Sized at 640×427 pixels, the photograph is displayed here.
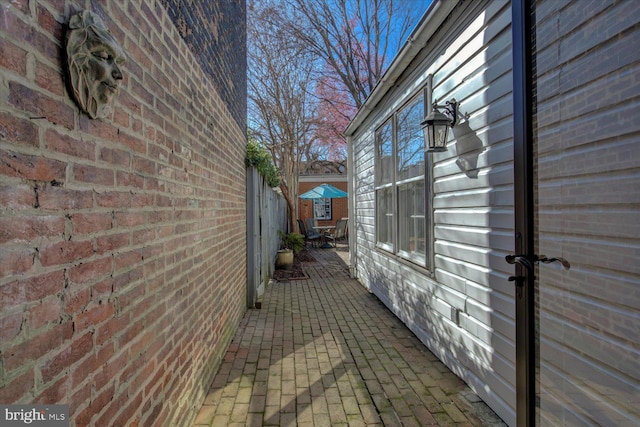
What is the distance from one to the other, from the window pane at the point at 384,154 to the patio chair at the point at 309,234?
289 inches

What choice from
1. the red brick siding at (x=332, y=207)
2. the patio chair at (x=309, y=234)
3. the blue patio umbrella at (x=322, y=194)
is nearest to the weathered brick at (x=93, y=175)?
the blue patio umbrella at (x=322, y=194)

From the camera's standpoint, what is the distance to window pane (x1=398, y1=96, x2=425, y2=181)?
367 centimetres

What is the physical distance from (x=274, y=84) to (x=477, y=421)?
9.72 m

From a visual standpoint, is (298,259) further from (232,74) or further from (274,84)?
(232,74)

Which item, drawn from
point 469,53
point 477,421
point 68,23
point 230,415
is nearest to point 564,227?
point 477,421

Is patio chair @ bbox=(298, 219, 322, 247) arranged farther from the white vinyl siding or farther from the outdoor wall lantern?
the outdoor wall lantern

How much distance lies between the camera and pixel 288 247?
9.32 m

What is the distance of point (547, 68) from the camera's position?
1680 mm

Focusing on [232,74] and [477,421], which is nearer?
[477,421]

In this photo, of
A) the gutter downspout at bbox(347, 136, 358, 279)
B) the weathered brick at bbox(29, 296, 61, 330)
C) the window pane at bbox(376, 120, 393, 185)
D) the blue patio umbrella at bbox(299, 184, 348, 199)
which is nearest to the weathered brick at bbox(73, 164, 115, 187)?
the weathered brick at bbox(29, 296, 61, 330)

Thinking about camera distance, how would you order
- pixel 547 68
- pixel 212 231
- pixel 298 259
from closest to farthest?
pixel 547 68 → pixel 212 231 → pixel 298 259

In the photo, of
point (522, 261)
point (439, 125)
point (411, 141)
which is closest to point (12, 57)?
point (522, 261)

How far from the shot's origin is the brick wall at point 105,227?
0.84m

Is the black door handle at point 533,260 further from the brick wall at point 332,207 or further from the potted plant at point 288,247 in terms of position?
the brick wall at point 332,207
